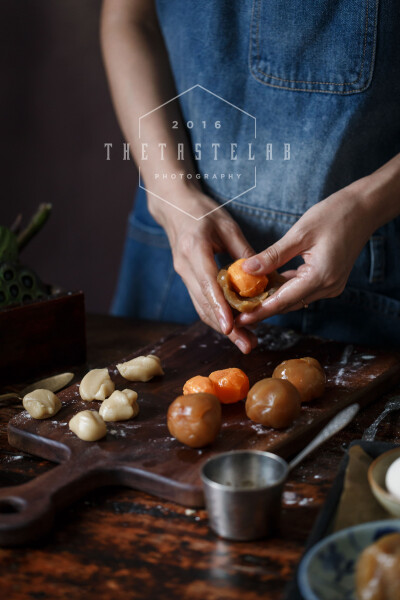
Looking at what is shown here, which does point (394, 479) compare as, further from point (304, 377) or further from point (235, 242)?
point (235, 242)

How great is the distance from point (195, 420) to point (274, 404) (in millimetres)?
144

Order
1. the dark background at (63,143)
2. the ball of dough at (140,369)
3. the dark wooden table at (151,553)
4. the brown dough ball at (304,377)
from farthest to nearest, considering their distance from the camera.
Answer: the dark background at (63,143)
the ball of dough at (140,369)
the brown dough ball at (304,377)
the dark wooden table at (151,553)

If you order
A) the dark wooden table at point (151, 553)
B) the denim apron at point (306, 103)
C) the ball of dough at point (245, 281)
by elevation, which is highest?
the denim apron at point (306, 103)

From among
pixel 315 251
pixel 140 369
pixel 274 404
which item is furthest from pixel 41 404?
pixel 315 251

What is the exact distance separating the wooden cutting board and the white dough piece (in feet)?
0.78

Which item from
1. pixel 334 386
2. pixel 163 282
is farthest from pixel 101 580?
pixel 163 282

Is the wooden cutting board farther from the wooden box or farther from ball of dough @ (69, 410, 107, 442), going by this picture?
the wooden box

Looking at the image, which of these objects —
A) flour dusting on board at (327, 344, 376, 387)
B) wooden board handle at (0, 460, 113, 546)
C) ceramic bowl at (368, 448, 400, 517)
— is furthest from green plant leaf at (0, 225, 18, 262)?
ceramic bowl at (368, 448, 400, 517)

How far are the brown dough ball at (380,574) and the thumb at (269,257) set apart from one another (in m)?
0.74

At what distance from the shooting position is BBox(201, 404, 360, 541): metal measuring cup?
82cm

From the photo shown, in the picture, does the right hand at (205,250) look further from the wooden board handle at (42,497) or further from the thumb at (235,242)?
the wooden board handle at (42,497)

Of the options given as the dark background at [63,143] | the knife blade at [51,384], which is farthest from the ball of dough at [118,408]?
the dark background at [63,143]

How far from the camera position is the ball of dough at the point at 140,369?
1313 millimetres

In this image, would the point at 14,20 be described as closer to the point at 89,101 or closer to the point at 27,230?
the point at 89,101
